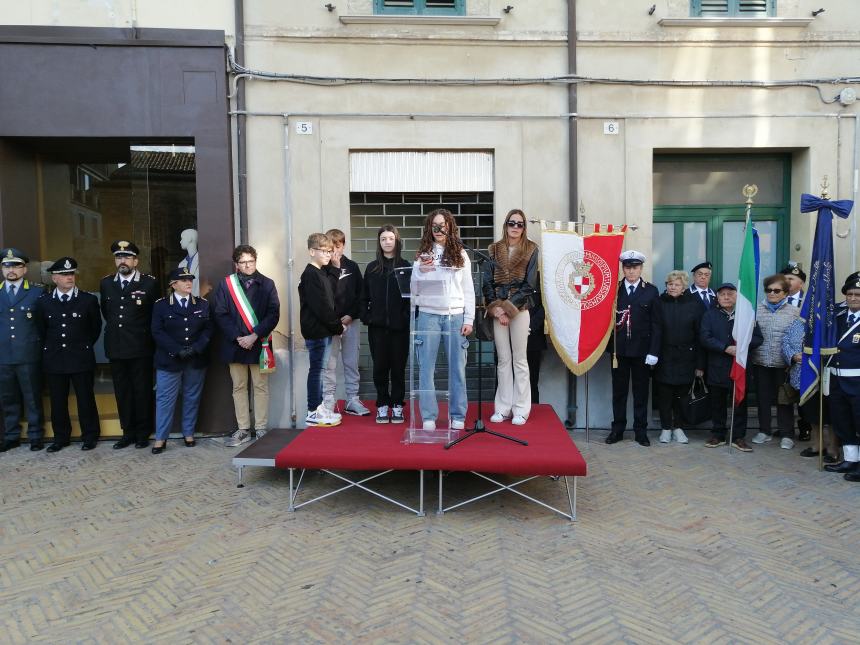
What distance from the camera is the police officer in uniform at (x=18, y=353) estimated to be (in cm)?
671

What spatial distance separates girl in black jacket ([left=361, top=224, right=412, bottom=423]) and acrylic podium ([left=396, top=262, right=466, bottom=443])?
404mm

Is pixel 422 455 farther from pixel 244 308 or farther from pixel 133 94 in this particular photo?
pixel 133 94

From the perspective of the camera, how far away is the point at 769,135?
7.46 m

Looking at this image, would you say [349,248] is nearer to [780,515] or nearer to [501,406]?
[501,406]

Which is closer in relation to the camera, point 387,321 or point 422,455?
point 422,455

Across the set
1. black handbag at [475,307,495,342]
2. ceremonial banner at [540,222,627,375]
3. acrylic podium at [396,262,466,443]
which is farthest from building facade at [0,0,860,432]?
acrylic podium at [396,262,466,443]

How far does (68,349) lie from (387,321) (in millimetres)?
3745

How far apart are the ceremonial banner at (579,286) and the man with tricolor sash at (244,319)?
10.4 feet

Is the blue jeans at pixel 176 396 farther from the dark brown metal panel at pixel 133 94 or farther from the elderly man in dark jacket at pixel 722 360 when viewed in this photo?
the elderly man in dark jacket at pixel 722 360

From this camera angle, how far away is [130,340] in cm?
682

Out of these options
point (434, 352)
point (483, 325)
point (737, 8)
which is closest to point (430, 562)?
point (434, 352)

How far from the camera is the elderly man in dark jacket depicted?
6.77 meters

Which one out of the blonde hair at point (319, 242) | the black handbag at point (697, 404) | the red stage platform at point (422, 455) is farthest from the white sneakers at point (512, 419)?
the black handbag at point (697, 404)

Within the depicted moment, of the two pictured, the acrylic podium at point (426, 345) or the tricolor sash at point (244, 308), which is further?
the tricolor sash at point (244, 308)
